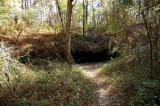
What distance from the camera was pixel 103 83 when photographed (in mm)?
16141

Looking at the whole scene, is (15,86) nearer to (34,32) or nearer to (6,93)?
(6,93)

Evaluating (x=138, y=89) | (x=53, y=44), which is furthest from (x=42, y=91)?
(x=53, y=44)

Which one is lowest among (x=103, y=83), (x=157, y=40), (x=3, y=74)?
(x=103, y=83)

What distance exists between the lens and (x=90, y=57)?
1095 inches

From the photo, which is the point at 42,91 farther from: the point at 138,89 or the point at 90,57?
the point at 90,57

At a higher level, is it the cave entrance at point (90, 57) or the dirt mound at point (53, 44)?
the dirt mound at point (53, 44)

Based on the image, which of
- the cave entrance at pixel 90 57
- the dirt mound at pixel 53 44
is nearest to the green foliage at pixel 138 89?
the dirt mound at pixel 53 44

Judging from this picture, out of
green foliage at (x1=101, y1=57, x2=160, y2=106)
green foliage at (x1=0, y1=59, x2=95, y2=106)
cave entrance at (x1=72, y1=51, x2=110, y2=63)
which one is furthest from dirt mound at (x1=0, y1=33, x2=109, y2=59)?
green foliage at (x1=101, y1=57, x2=160, y2=106)

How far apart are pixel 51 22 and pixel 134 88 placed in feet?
91.8

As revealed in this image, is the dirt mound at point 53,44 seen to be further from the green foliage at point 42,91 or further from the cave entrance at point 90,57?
the green foliage at point 42,91

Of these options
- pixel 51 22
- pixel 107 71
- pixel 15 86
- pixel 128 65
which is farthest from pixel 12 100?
pixel 51 22

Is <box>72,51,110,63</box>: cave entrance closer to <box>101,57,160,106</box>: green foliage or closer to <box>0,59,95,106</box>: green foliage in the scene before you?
<box>101,57,160,106</box>: green foliage

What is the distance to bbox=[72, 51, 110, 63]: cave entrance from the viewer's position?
26656 millimetres

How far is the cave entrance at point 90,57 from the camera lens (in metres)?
26.7
